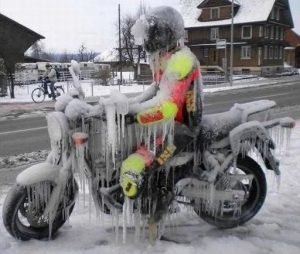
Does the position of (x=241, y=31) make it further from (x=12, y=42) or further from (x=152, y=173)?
(x=152, y=173)

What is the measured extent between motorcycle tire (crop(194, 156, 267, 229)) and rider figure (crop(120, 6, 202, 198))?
29.0 inches

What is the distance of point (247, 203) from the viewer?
4.23m

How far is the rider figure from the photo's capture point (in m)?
3.32

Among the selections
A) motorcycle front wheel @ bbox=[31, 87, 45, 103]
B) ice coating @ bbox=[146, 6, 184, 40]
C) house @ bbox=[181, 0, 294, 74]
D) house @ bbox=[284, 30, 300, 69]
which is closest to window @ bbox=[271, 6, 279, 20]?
house @ bbox=[181, 0, 294, 74]

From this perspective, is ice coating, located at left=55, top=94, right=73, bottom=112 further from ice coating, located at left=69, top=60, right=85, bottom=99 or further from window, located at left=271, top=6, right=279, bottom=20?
window, located at left=271, top=6, right=279, bottom=20

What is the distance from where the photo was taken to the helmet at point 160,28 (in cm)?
353

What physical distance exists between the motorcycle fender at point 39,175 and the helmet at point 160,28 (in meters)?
1.21

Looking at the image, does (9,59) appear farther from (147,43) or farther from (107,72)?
(147,43)

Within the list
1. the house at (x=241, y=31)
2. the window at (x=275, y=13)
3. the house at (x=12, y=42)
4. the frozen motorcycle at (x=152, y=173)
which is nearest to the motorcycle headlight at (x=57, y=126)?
the frozen motorcycle at (x=152, y=173)

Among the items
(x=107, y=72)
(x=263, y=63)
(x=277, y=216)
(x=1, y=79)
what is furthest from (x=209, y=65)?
(x=277, y=216)

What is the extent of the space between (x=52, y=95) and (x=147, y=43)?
56.1ft

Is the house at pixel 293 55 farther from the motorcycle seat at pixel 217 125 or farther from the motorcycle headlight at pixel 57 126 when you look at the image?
the motorcycle headlight at pixel 57 126

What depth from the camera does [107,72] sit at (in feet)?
99.1

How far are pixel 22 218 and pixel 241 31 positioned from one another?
47670 millimetres
